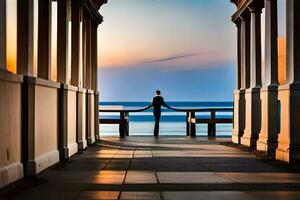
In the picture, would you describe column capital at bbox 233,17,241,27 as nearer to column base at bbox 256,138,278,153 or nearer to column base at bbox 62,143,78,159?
column base at bbox 256,138,278,153

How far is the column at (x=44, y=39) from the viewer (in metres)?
11.9

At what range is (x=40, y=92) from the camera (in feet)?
35.7

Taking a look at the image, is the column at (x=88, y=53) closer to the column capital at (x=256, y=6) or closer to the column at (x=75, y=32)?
the column at (x=75, y=32)

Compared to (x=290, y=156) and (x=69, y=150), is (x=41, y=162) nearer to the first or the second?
(x=69, y=150)

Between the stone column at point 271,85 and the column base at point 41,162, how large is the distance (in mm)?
5115

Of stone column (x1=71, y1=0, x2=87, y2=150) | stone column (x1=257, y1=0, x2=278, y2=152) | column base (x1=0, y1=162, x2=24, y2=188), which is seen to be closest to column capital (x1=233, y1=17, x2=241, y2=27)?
stone column (x1=257, y1=0, x2=278, y2=152)

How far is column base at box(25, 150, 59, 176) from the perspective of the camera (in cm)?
1004

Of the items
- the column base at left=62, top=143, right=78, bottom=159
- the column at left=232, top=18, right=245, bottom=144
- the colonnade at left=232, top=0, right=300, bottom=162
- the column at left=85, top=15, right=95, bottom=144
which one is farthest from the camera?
the column at left=232, top=18, right=245, bottom=144

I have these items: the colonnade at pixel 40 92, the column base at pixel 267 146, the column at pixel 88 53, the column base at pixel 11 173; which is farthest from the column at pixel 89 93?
the column base at pixel 11 173

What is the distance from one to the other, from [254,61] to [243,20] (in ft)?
7.36

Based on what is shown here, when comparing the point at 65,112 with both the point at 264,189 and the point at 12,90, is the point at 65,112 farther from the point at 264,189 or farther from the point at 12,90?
the point at 264,189

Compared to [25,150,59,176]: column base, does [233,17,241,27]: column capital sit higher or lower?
higher

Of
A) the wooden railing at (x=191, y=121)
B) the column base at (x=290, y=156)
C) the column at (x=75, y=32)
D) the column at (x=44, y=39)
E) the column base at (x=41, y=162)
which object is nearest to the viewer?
the column base at (x=41, y=162)

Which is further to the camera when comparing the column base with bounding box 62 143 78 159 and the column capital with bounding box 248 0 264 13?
the column capital with bounding box 248 0 264 13
